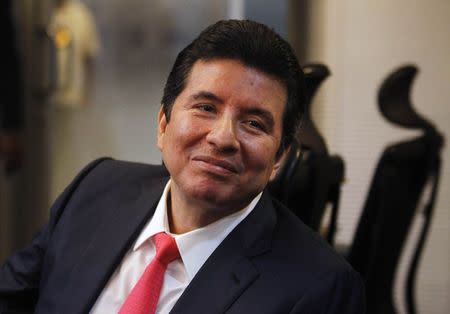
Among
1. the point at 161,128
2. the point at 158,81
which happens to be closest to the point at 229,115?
the point at 161,128

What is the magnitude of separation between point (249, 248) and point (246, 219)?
0.21 feet

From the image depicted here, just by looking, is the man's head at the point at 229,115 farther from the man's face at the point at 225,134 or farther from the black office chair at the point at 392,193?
the black office chair at the point at 392,193

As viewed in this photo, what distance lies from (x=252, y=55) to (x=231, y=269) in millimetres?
387

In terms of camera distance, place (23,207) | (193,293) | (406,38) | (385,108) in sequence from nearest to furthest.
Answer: (193,293) < (385,108) < (406,38) < (23,207)

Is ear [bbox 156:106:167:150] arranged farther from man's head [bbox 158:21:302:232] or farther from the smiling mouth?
the smiling mouth

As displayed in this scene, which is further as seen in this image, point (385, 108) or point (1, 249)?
point (1, 249)

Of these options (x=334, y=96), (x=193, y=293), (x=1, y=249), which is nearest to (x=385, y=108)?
(x=193, y=293)

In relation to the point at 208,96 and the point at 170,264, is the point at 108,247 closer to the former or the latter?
the point at 170,264

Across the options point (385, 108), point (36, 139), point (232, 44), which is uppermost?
point (232, 44)

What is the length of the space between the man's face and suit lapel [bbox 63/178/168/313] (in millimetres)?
200

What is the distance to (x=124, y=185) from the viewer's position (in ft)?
5.10

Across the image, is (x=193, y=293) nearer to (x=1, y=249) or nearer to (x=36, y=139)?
(x=1, y=249)

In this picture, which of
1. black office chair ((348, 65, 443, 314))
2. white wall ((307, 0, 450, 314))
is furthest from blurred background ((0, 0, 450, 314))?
black office chair ((348, 65, 443, 314))

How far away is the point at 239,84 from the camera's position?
1247 mm
